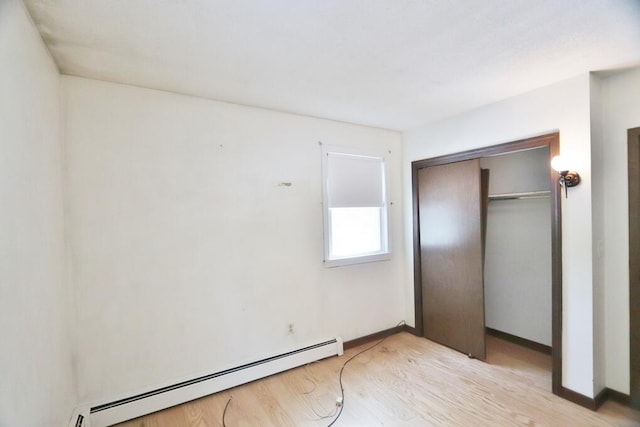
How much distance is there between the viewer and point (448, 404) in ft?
6.97

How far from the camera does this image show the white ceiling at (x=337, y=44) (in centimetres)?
132

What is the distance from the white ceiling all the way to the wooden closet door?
975 mm

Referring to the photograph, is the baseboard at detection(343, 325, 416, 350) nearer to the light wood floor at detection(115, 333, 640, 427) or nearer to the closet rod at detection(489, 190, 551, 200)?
the light wood floor at detection(115, 333, 640, 427)

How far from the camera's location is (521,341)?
3.09m

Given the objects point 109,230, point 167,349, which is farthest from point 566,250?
point 109,230

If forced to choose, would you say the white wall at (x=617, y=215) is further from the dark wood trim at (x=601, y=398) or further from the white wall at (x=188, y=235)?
the white wall at (x=188, y=235)

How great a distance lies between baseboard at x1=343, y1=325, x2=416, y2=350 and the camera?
3.05 metres

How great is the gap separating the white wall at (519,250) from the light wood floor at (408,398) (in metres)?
0.40

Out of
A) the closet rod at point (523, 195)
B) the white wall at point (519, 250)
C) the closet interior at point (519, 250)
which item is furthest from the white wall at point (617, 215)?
the white wall at point (519, 250)

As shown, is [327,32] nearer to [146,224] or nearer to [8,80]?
[8,80]

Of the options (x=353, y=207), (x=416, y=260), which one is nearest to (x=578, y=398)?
(x=416, y=260)

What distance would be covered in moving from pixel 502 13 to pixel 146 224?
99.8 inches

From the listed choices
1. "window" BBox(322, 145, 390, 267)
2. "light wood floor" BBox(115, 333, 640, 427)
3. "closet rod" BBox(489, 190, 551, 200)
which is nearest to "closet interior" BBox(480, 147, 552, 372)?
"closet rod" BBox(489, 190, 551, 200)

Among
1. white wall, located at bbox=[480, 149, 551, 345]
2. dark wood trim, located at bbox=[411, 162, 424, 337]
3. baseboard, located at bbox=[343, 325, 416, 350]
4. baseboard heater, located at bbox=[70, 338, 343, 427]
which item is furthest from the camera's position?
dark wood trim, located at bbox=[411, 162, 424, 337]
